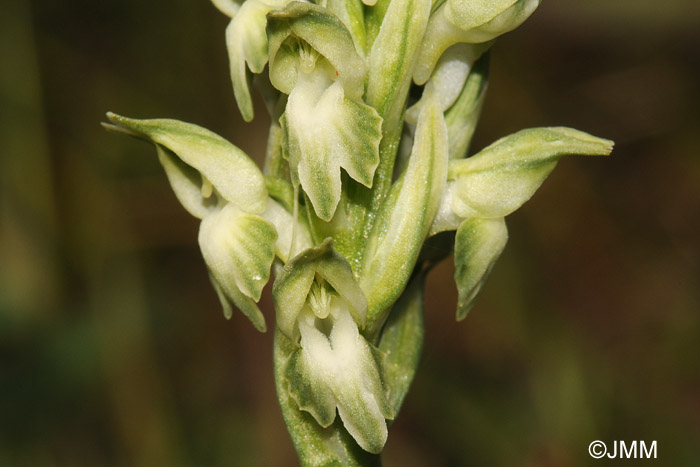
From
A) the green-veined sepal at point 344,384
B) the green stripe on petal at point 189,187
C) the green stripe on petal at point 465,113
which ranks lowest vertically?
the green-veined sepal at point 344,384

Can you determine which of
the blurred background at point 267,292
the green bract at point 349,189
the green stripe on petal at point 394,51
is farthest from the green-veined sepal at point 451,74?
the blurred background at point 267,292

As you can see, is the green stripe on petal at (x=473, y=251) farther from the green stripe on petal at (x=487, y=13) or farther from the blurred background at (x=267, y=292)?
the blurred background at (x=267, y=292)

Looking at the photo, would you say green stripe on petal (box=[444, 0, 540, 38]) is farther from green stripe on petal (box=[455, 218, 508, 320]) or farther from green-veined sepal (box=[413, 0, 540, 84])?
green stripe on petal (box=[455, 218, 508, 320])

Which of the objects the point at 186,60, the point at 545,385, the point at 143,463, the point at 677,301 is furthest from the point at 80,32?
the point at 677,301

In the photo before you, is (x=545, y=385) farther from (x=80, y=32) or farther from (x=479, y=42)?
(x=80, y=32)

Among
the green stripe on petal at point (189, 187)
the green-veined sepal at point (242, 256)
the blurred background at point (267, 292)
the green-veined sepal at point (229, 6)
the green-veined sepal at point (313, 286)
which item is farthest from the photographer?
the blurred background at point (267, 292)

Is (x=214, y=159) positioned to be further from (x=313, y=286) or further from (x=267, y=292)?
(x=267, y=292)
